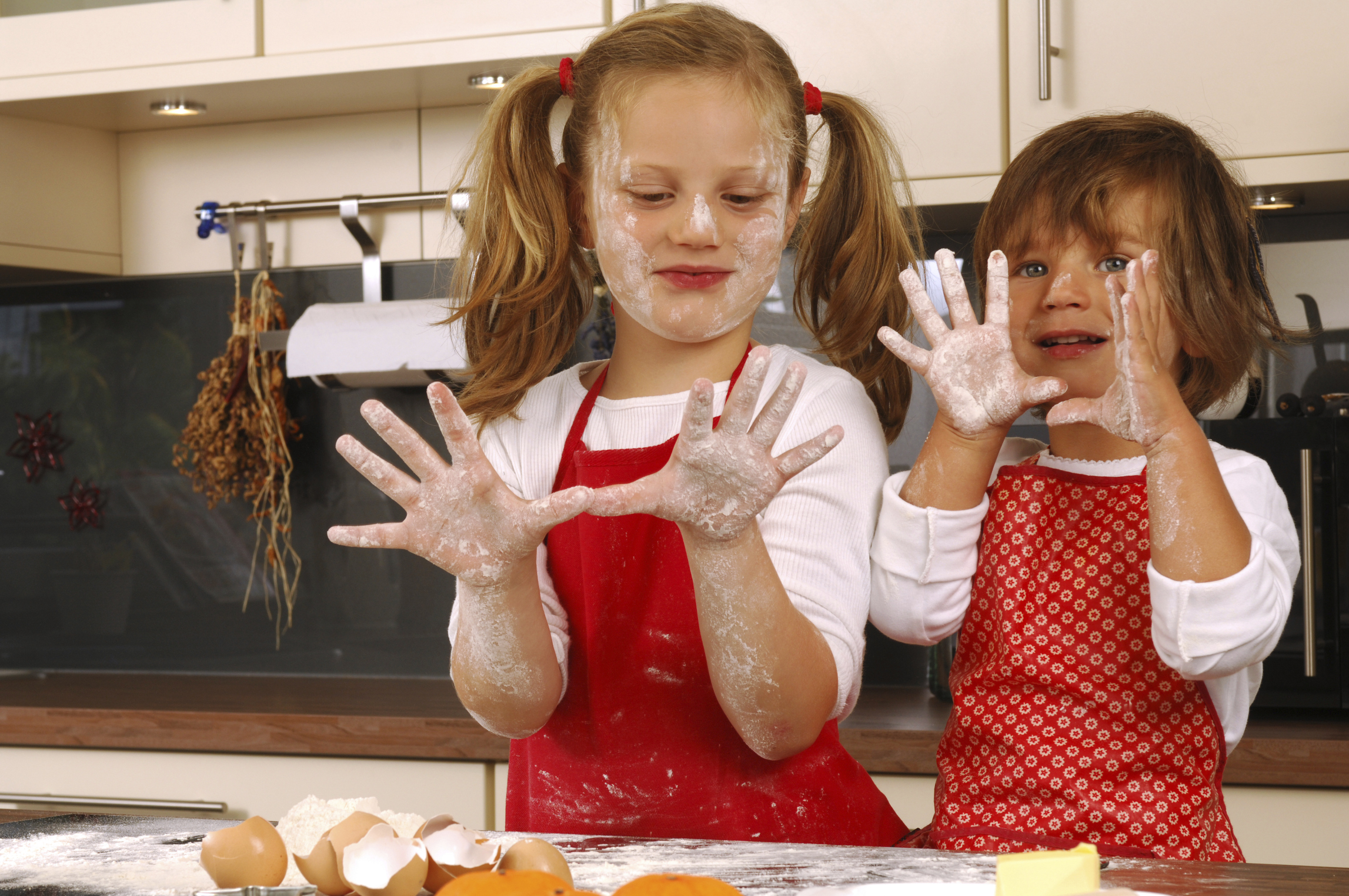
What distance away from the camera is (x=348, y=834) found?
1.80 ft

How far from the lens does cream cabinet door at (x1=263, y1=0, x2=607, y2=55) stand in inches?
62.6

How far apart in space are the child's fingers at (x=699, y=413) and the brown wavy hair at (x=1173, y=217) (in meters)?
0.40

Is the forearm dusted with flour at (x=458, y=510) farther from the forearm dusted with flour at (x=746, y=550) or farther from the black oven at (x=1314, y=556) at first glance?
the black oven at (x=1314, y=556)

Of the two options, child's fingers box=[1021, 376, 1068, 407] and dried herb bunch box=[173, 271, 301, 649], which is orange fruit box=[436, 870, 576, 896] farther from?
dried herb bunch box=[173, 271, 301, 649]

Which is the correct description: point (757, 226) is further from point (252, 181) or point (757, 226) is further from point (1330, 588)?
point (252, 181)

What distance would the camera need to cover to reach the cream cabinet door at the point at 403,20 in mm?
1590

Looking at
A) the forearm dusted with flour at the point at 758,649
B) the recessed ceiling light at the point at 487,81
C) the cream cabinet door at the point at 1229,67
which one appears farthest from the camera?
the recessed ceiling light at the point at 487,81

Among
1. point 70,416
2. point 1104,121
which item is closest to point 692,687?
point 1104,121

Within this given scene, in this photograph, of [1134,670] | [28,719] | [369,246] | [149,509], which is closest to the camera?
[1134,670]

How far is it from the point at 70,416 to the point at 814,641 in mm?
1757

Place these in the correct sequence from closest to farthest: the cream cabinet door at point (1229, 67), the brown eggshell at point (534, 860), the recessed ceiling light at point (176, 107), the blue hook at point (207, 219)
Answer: the brown eggshell at point (534, 860)
the cream cabinet door at point (1229, 67)
the recessed ceiling light at point (176, 107)
the blue hook at point (207, 219)

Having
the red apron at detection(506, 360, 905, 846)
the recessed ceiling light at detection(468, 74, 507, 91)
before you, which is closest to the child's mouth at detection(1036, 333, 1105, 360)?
the red apron at detection(506, 360, 905, 846)

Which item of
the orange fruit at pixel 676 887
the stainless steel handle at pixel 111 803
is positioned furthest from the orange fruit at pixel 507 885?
the stainless steel handle at pixel 111 803

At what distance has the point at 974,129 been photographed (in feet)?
5.00
